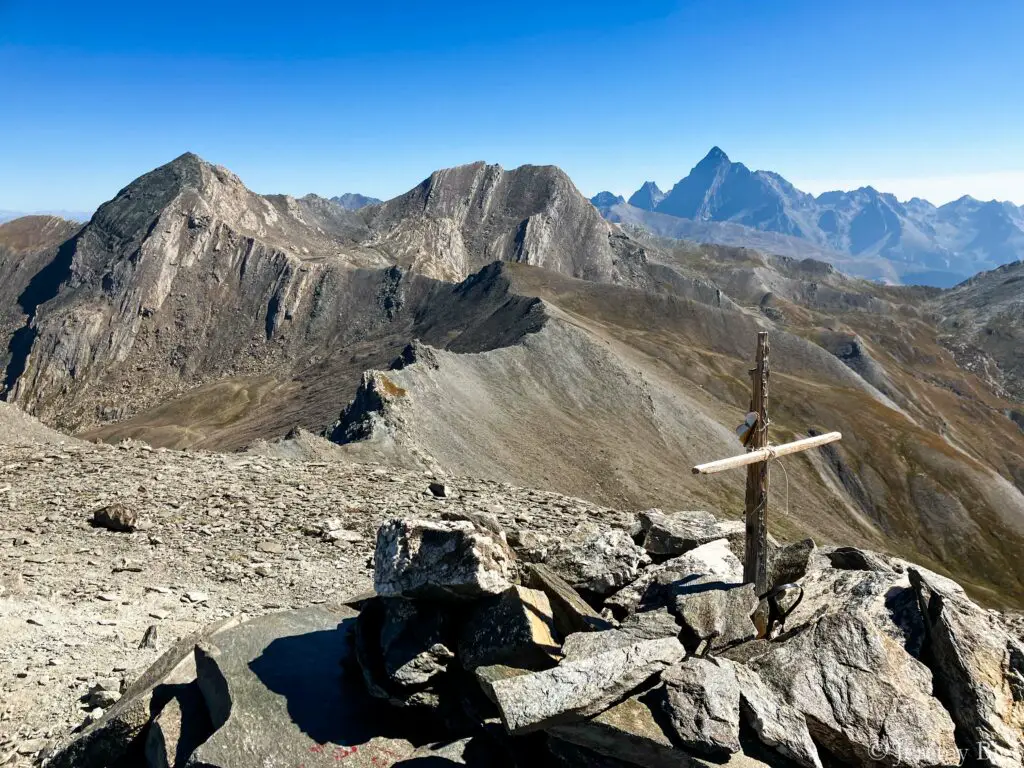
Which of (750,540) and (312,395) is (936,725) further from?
(312,395)

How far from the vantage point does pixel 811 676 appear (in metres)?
9.51

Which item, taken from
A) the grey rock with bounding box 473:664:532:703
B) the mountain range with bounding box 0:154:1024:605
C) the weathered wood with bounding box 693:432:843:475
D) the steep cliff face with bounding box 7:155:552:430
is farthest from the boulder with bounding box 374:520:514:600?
the steep cliff face with bounding box 7:155:552:430

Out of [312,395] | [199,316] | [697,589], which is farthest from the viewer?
[199,316]

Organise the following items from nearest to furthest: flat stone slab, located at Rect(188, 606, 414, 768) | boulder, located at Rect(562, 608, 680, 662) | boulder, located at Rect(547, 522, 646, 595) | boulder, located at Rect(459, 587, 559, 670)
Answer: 1. flat stone slab, located at Rect(188, 606, 414, 768)
2. boulder, located at Rect(562, 608, 680, 662)
3. boulder, located at Rect(459, 587, 559, 670)
4. boulder, located at Rect(547, 522, 646, 595)

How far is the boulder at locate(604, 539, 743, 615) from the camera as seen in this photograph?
12016 mm

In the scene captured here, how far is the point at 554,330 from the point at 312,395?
45239mm

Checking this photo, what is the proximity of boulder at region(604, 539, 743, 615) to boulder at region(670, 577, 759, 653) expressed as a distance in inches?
24.5

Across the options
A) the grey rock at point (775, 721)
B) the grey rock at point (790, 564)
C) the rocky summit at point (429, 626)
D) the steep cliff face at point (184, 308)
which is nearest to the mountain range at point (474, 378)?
the steep cliff face at point (184, 308)

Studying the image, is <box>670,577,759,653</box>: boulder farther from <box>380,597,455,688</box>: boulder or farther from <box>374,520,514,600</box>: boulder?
<box>380,597,455,688</box>: boulder

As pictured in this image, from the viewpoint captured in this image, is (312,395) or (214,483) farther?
(312,395)

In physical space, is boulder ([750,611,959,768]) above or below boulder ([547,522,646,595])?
below

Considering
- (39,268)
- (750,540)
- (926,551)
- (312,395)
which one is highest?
(39,268)

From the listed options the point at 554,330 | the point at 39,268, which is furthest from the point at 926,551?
the point at 39,268

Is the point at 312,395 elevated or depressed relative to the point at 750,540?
depressed
